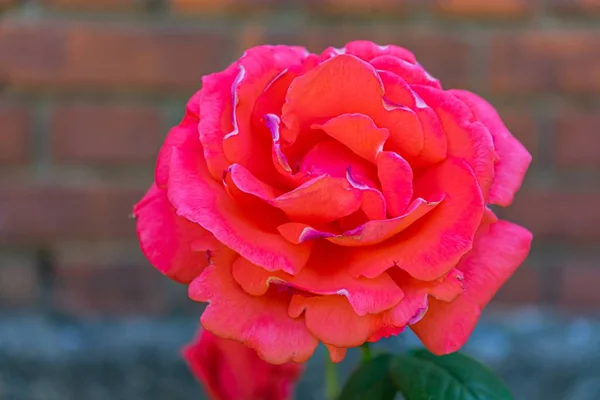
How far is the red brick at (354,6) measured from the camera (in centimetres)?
66

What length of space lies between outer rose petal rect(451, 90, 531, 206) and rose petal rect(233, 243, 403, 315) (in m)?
0.06

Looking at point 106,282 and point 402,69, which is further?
point 106,282

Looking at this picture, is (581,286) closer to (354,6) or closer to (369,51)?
(354,6)

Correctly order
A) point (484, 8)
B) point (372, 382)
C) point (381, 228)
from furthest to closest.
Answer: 1. point (484, 8)
2. point (372, 382)
3. point (381, 228)

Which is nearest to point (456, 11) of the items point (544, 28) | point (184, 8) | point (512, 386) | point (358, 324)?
point (544, 28)

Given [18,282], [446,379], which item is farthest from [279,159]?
[18,282]

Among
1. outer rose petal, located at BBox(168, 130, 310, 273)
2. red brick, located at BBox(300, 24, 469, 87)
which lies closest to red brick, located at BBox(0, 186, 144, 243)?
red brick, located at BBox(300, 24, 469, 87)

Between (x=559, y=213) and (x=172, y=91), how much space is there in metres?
0.44

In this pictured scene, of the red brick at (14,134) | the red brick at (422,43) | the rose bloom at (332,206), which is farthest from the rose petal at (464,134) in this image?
the red brick at (14,134)

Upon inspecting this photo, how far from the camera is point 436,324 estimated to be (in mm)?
247

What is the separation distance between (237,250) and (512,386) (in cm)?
55

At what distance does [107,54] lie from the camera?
661 mm

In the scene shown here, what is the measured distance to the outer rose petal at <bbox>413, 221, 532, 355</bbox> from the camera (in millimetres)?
245

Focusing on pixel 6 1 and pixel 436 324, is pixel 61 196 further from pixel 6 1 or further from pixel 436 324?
pixel 436 324
